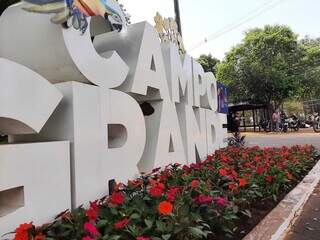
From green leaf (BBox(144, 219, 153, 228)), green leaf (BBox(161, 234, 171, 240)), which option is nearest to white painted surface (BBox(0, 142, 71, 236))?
green leaf (BBox(144, 219, 153, 228))

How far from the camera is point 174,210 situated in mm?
3789

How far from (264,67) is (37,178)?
90.1ft

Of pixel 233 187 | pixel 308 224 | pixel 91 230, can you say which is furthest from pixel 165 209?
pixel 308 224

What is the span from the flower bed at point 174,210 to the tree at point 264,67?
23.8 metres

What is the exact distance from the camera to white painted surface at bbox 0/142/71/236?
3.40 meters

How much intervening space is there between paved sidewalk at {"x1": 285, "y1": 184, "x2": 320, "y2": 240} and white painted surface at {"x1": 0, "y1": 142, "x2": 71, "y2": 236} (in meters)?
2.45

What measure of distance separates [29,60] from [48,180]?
151cm

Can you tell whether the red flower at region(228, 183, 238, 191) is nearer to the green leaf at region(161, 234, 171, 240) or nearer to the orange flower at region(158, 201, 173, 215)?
the orange flower at region(158, 201, 173, 215)

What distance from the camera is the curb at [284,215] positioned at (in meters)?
4.29

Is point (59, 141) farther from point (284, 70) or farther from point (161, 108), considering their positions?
point (284, 70)

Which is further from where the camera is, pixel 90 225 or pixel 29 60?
pixel 29 60

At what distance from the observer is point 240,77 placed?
30203 millimetres

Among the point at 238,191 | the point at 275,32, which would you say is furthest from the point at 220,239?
the point at 275,32

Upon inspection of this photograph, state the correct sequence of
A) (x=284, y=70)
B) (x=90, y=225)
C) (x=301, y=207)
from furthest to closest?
(x=284, y=70) < (x=301, y=207) < (x=90, y=225)
